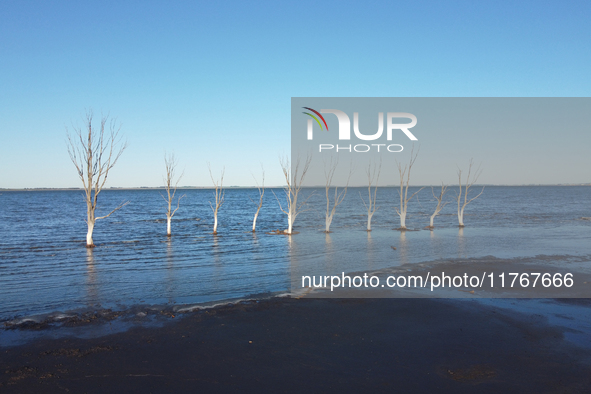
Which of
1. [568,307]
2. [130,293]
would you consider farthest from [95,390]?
[568,307]

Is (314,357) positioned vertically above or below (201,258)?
above

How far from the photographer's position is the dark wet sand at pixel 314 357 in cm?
524

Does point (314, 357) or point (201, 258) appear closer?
point (314, 357)

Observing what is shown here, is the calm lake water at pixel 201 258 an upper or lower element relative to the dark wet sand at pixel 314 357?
lower

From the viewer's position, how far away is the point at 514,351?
6.33 metres

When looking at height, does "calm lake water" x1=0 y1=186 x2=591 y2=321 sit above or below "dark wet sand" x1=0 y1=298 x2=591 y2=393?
below

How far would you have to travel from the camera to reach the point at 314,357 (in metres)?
6.16

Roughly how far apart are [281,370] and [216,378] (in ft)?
3.15

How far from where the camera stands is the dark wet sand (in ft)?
17.2

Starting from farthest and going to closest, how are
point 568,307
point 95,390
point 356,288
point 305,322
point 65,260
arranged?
point 65,260, point 356,288, point 568,307, point 305,322, point 95,390

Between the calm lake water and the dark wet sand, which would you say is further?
the calm lake water

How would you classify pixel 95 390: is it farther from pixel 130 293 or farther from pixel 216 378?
pixel 130 293

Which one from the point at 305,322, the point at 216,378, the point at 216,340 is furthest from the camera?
the point at 305,322

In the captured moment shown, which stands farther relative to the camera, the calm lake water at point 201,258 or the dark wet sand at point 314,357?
the calm lake water at point 201,258
